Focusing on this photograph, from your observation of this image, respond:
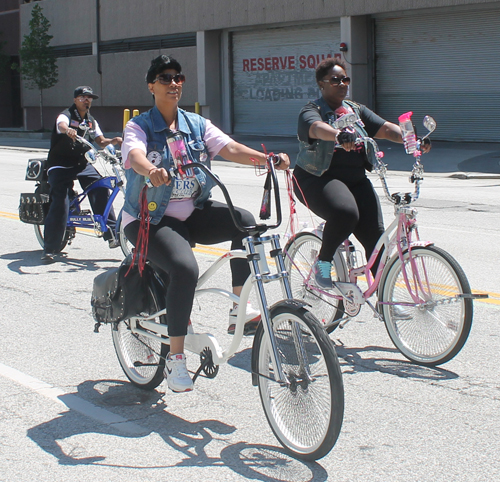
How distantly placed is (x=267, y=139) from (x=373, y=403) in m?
25.8

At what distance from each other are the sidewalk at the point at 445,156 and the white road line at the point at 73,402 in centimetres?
1440

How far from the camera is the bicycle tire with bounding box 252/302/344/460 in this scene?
11.9 ft

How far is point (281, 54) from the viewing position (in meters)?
29.8

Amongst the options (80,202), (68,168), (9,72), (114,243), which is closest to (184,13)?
(9,72)

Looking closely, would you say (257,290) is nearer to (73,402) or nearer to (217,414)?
(217,414)

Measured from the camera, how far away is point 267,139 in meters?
30.0

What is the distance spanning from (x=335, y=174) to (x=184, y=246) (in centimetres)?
172

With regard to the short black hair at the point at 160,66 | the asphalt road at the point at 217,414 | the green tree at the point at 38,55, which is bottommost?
the asphalt road at the point at 217,414

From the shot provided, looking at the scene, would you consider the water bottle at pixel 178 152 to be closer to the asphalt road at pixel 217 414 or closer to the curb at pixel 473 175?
the asphalt road at pixel 217 414

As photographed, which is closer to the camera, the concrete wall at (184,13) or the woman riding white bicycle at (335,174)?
the woman riding white bicycle at (335,174)

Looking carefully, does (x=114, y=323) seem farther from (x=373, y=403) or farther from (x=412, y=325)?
(x=412, y=325)

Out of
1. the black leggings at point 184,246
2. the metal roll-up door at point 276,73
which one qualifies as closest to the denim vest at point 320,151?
the black leggings at point 184,246

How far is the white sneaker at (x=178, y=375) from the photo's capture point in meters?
4.27

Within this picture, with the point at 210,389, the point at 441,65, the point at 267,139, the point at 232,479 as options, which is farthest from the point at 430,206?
the point at 267,139
